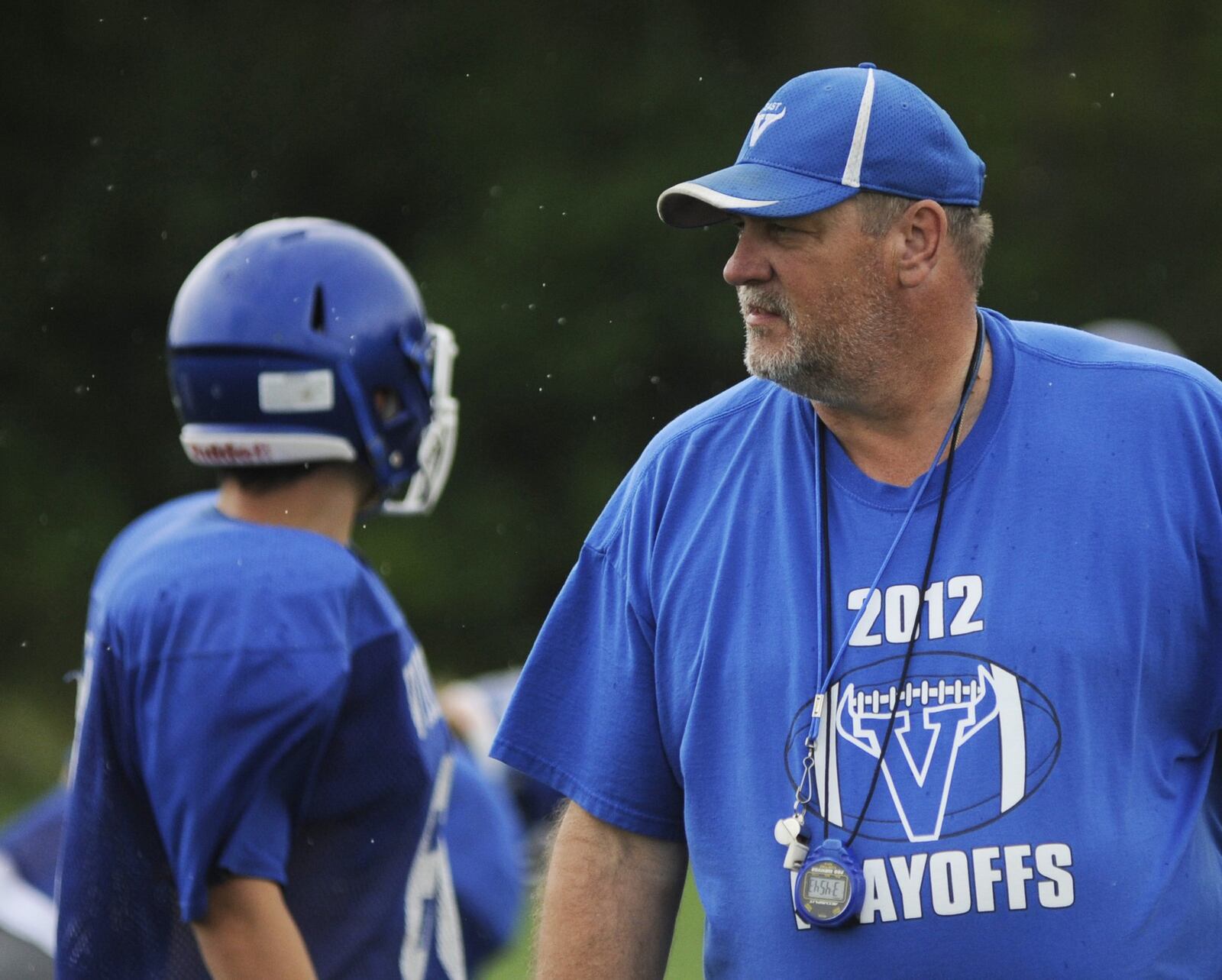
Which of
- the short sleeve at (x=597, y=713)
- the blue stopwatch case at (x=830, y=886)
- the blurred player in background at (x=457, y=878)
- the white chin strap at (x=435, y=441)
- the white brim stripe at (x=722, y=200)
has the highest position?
the white brim stripe at (x=722, y=200)

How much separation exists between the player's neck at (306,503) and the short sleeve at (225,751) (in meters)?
0.39

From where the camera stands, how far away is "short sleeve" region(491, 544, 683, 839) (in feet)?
9.76

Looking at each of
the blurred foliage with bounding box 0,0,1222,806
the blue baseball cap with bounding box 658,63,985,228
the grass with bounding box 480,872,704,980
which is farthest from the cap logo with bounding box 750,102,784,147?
the blurred foliage with bounding box 0,0,1222,806

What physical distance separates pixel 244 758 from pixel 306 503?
0.62 metres

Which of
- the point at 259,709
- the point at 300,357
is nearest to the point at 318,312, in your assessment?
→ the point at 300,357

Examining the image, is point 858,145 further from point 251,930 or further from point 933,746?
point 251,930

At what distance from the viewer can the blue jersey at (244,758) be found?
305cm

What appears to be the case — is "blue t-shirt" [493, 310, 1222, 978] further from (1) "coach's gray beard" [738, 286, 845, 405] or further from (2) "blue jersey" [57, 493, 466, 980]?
(2) "blue jersey" [57, 493, 466, 980]

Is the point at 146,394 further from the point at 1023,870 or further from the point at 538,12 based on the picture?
the point at 1023,870

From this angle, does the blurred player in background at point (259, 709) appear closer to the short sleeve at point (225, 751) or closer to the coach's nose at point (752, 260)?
the short sleeve at point (225, 751)

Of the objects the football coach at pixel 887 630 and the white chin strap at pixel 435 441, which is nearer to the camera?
the football coach at pixel 887 630

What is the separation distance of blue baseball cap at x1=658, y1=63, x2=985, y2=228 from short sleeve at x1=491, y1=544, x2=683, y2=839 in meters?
0.63

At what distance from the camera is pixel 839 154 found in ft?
9.67

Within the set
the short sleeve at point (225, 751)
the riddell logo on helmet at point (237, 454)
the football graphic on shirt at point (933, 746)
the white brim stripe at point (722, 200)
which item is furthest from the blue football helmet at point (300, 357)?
the football graphic on shirt at point (933, 746)
